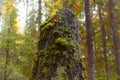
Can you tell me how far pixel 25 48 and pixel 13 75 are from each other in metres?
1.40

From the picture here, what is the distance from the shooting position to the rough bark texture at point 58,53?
79.7 inches

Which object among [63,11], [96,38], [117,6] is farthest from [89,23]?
[63,11]

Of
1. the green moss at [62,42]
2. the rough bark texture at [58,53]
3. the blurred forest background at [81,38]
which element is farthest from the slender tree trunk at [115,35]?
the green moss at [62,42]

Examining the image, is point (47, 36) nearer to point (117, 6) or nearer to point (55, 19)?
point (55, 19)

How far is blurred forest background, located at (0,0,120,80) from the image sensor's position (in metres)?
9.06

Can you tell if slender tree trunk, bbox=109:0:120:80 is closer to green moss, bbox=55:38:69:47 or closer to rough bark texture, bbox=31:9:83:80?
rough bark texture, bbox=31:9:83:80

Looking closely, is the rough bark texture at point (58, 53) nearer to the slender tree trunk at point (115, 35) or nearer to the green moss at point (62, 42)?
the green moss at point (62, 42)

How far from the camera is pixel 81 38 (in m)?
16.2

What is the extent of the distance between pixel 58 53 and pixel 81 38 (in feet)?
46.6

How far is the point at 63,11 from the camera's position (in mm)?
2508

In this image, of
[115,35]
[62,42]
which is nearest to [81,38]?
[115,35]

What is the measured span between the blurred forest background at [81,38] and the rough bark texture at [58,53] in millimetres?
390

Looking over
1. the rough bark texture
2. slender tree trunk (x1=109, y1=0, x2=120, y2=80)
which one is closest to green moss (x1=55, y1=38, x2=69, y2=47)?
the rough bark texture

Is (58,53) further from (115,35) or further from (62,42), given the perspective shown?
(115,35)
